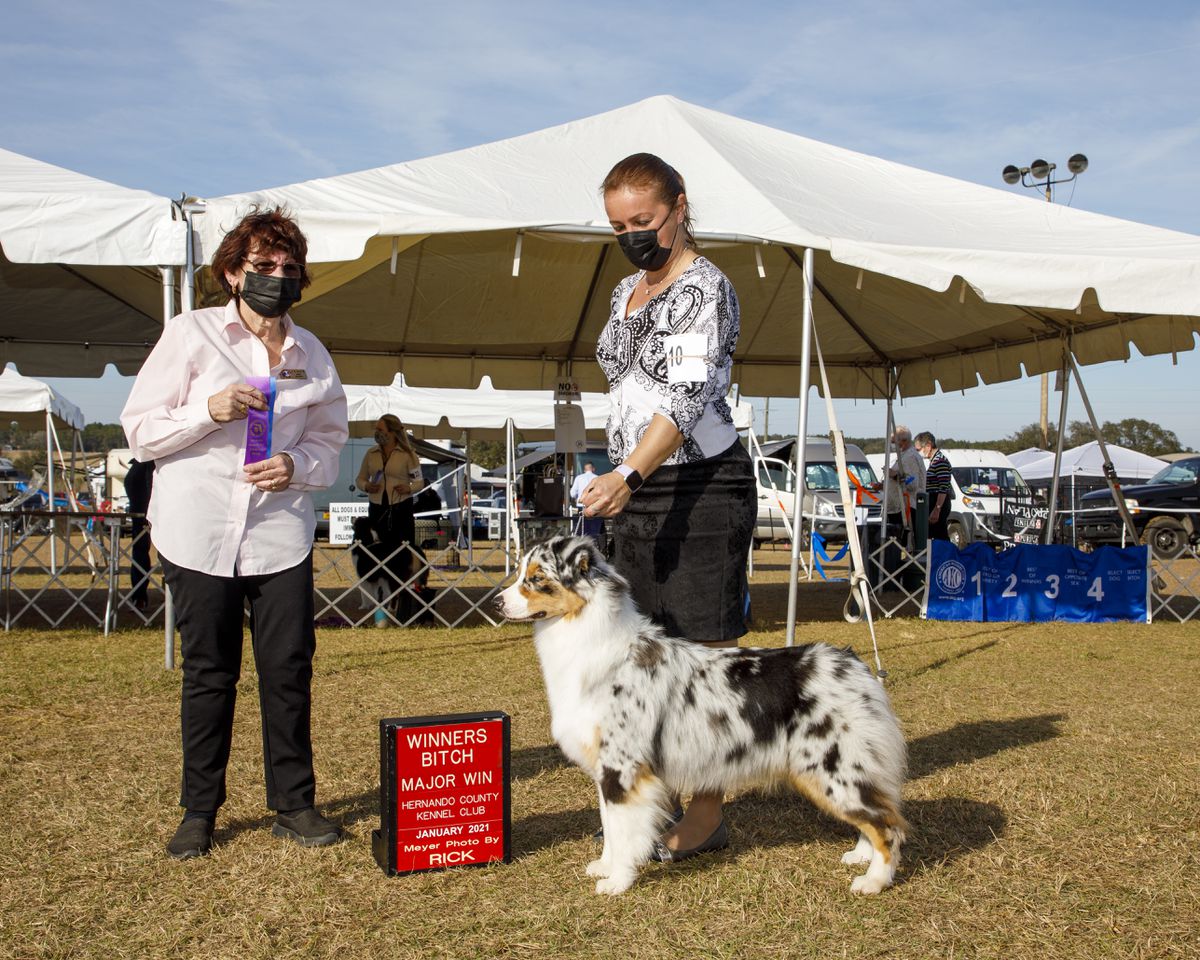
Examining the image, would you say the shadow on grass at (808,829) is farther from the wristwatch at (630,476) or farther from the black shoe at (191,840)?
the wristwatch at (630,476)

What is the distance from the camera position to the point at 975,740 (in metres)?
4.81

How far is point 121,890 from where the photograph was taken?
2891mm

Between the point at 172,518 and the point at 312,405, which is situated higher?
the point at 312,405

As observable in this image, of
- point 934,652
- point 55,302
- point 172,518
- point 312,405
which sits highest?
point 55,302

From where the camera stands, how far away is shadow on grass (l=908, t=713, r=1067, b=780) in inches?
174

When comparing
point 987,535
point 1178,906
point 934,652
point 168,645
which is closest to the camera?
point 1178,906

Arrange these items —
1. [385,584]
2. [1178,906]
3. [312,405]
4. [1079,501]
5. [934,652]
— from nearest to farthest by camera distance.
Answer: [1178,906], [312,405], [934,652], [385,584], [1079,501]

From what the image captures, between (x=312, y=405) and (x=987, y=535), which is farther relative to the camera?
(x=987, y=535)

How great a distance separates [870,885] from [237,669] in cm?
210

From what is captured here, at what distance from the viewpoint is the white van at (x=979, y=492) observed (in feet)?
62.4

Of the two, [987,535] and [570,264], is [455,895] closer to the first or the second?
[570,264]

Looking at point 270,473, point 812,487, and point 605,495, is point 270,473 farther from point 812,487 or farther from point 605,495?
point 812,487

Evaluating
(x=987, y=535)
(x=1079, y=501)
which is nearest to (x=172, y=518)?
(x=987, y=535)

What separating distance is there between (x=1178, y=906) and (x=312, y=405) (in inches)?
120
